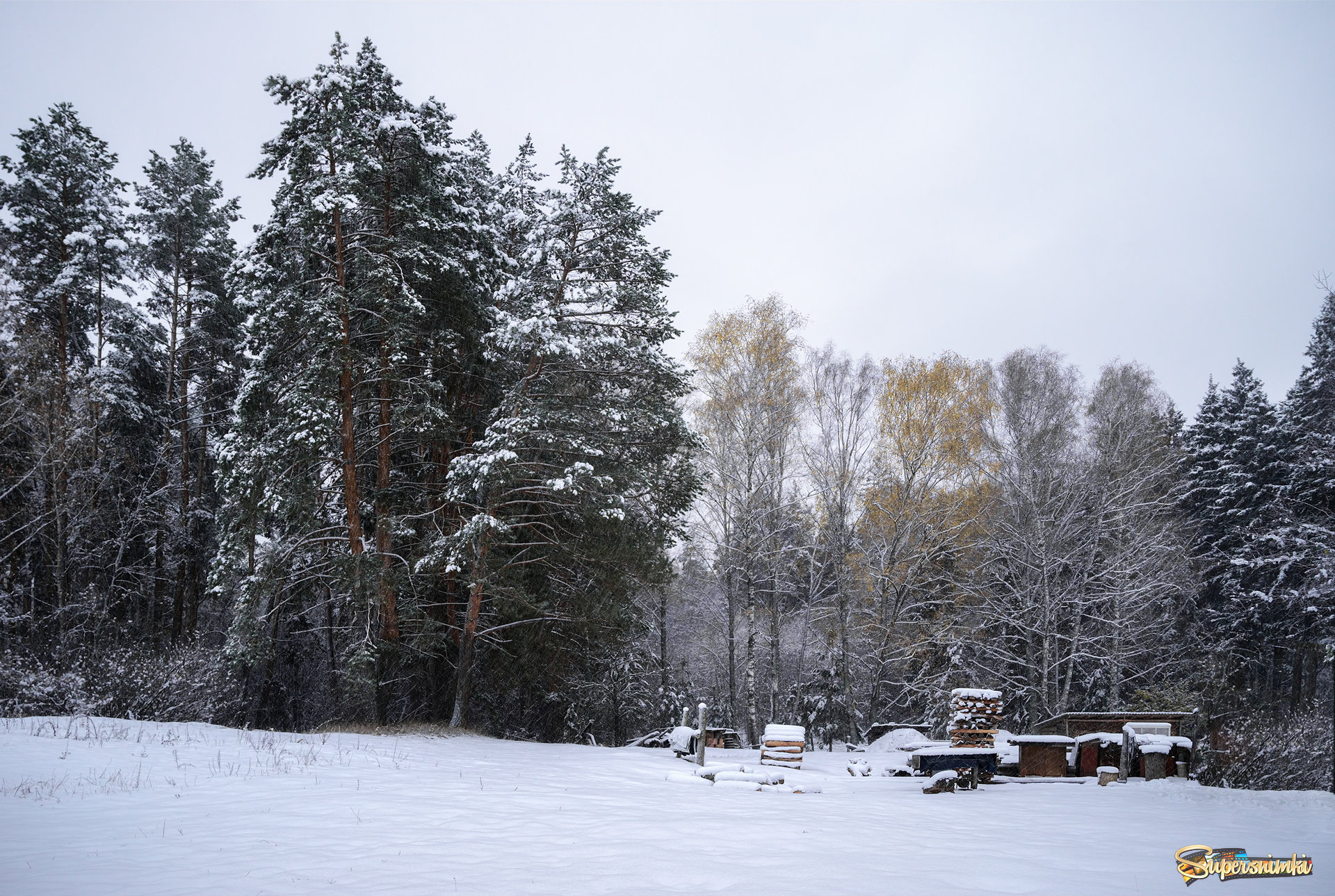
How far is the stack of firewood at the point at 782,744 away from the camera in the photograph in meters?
13.6

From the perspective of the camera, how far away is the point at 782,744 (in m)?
13.7

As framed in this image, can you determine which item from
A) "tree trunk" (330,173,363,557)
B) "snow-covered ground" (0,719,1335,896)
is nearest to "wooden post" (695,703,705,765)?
"snow-covered ground" (0,719,1335,896)

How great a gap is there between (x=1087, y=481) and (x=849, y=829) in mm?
19184

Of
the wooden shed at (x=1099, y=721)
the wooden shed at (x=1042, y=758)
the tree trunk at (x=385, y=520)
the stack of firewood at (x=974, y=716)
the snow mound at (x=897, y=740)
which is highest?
the tree trunk at (x=385, y=520)

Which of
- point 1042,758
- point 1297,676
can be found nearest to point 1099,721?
point 1042,758

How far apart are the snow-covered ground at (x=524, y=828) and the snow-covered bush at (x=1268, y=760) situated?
274 centimetres

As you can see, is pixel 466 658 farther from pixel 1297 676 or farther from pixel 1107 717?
pixel 1297 676

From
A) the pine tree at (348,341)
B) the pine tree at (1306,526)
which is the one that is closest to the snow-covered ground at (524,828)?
the pine tree at (348,341)

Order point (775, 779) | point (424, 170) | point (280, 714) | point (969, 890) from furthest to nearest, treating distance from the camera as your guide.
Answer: point (280, 714) → point (424, 170) → point (775, 779) → point (969, 890)

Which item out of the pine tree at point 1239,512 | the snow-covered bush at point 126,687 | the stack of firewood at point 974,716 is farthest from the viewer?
the pine tree at point 1239,512

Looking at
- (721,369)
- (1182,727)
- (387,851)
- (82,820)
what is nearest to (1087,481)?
(1182,727)

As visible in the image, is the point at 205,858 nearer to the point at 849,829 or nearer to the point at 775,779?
the point at 849,829

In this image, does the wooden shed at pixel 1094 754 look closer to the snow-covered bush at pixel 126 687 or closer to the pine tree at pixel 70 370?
the snow-covered bush at pixel 126 687

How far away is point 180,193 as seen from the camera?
2119 centimetres
